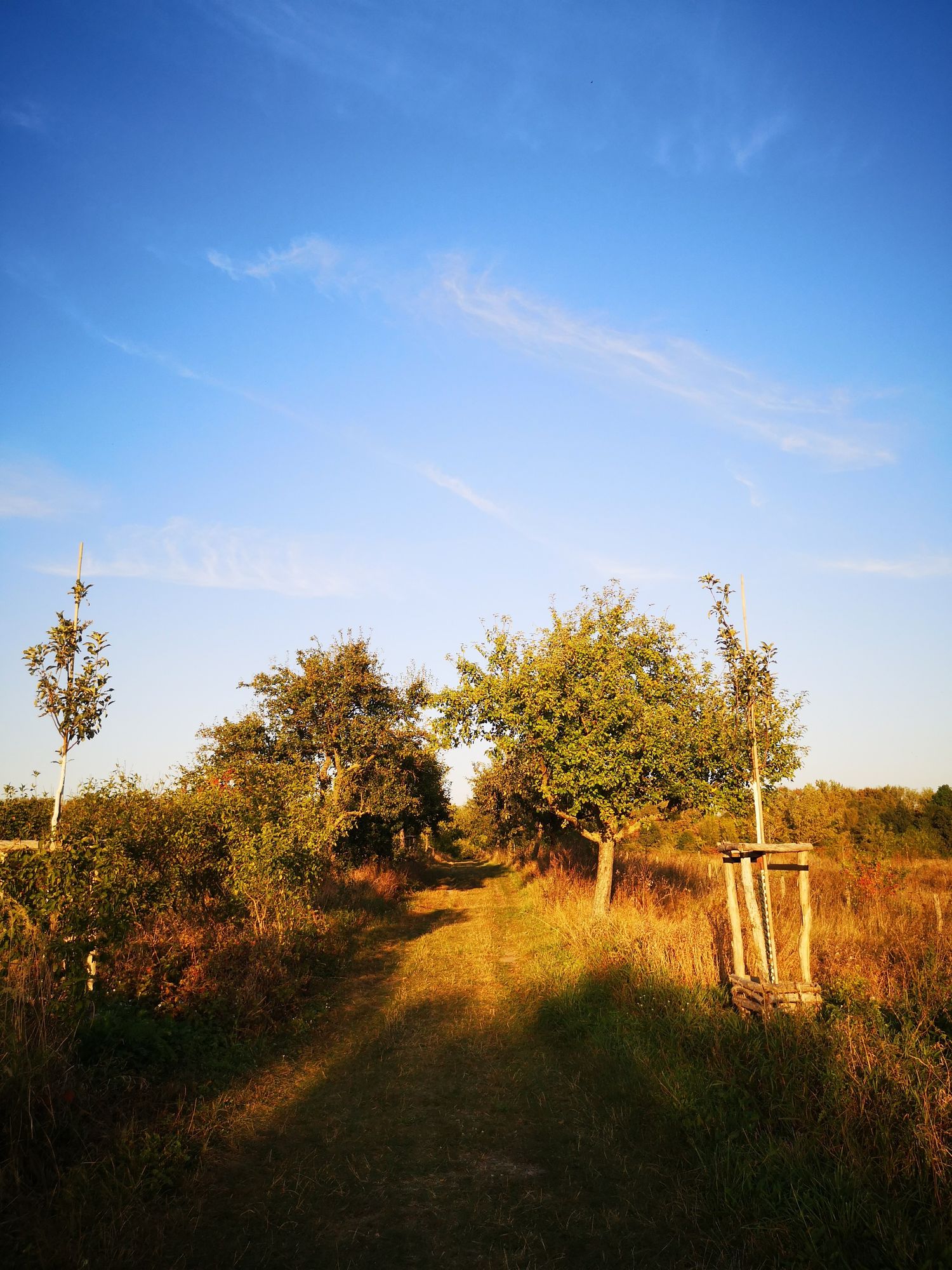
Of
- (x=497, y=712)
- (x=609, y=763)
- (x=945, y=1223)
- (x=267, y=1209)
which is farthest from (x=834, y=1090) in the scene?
(x=497, y=712)

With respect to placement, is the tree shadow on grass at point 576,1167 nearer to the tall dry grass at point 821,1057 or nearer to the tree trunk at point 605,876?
the tall dry grass at point 821,1057

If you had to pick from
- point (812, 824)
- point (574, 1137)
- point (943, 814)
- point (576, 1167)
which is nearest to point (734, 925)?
point (574, 1137)

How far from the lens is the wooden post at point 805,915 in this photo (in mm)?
7672

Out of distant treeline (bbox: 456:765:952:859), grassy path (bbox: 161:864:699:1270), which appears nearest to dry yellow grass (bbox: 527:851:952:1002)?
grassy path (bbox: 161:864:699:1270)

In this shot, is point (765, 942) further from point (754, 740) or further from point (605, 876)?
point (605, 876)

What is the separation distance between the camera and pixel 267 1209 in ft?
15.8

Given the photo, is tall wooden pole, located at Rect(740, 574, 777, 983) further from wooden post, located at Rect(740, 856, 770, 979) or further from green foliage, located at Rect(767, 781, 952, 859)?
green foliage, located at Rect(767, 781, 952, 859)

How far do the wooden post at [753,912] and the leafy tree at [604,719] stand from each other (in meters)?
5.80

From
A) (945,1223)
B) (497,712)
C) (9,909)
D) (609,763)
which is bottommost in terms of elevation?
(945,1223)

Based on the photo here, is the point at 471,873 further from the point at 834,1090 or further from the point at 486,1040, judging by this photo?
the point at 834,1090

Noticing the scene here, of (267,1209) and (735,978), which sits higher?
(735,978)

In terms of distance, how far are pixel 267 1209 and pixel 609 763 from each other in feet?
34.8

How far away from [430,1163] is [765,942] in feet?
15.8

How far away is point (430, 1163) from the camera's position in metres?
5.62
